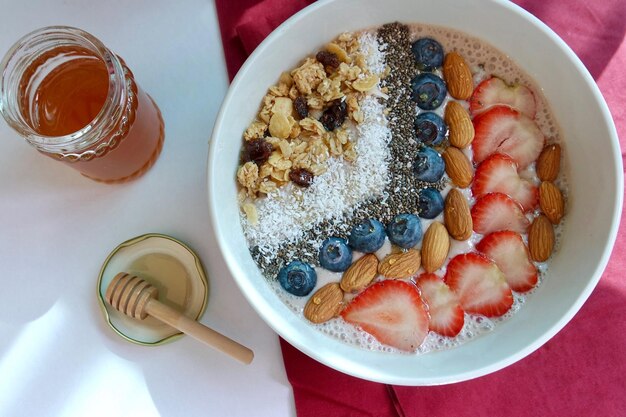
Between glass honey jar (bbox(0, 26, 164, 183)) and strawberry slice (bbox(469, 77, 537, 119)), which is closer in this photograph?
glass honey jar (bbox(0, 26, 164, 183))

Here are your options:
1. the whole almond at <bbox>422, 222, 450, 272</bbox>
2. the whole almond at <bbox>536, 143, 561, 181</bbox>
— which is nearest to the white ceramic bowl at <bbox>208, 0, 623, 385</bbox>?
the whole almond at <bbox>536, 143, 561, 181</bbox>

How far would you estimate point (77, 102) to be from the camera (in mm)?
834

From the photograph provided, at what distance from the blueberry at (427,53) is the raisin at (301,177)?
8.9 inches

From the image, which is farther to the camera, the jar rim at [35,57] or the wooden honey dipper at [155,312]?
the wooden honey dipper at [155,312]

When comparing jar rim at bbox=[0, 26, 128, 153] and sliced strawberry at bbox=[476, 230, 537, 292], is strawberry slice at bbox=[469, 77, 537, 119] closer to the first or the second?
sliced strawberry at bbox=[476, 230, 537, 292]

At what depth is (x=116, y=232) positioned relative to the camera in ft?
2.99

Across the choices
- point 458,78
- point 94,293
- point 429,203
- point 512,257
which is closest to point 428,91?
point 458,78

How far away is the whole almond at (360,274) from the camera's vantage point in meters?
0.82

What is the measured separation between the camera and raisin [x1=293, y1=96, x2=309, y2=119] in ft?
2.75

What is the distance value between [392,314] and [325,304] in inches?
3.7

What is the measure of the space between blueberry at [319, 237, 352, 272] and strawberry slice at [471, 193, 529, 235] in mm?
188

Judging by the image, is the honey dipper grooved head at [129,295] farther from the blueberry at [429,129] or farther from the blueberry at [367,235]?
the blueberry at [429,129]

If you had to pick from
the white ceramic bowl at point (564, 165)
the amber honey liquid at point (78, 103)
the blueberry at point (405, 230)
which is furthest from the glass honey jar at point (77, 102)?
the blueberry at point (405, 230)

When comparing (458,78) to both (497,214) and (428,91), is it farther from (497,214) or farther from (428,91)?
(497,214)
